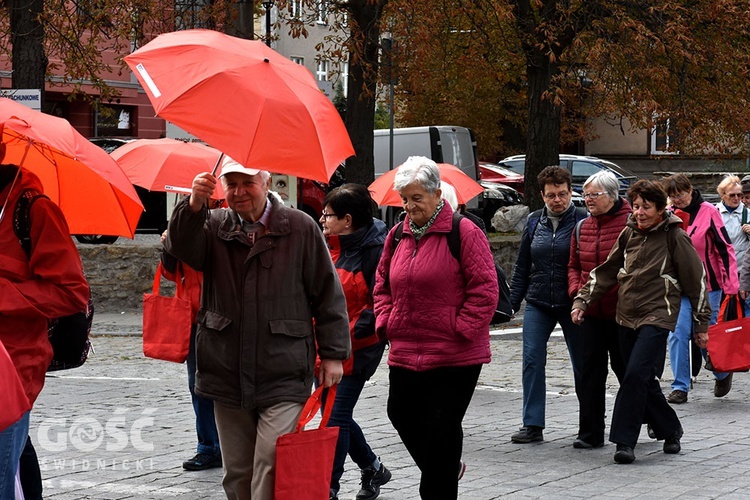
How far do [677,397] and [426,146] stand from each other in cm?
1584

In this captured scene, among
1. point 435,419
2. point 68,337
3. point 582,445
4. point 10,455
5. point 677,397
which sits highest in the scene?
point 68,337

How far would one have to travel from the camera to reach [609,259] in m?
8.41

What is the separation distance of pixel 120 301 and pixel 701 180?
1988 centimetres

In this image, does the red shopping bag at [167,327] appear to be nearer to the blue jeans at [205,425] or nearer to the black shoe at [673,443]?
the blue jeans at [205,425]

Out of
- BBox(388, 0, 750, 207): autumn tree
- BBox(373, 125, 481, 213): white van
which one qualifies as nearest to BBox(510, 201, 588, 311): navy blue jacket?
BBox(388, 0, 750, 207): autumn tree

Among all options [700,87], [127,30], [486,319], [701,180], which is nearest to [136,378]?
[486,319]

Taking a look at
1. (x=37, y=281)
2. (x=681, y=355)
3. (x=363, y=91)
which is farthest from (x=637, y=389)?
(x=363, y=91)

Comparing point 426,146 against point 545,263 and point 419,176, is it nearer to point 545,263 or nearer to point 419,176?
point 545,263

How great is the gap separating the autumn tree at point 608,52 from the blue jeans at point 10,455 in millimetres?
15136

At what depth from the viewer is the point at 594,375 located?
8680 millimetres

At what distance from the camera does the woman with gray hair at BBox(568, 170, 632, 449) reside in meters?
8.57

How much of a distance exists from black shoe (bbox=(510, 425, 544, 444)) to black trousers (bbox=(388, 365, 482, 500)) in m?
2.54

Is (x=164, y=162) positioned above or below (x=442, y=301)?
above

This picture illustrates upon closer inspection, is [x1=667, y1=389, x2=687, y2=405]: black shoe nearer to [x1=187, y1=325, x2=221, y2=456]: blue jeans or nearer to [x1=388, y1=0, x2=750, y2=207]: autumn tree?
[x1=187, y1=325, x2=221, y2=456]: blue jeans
